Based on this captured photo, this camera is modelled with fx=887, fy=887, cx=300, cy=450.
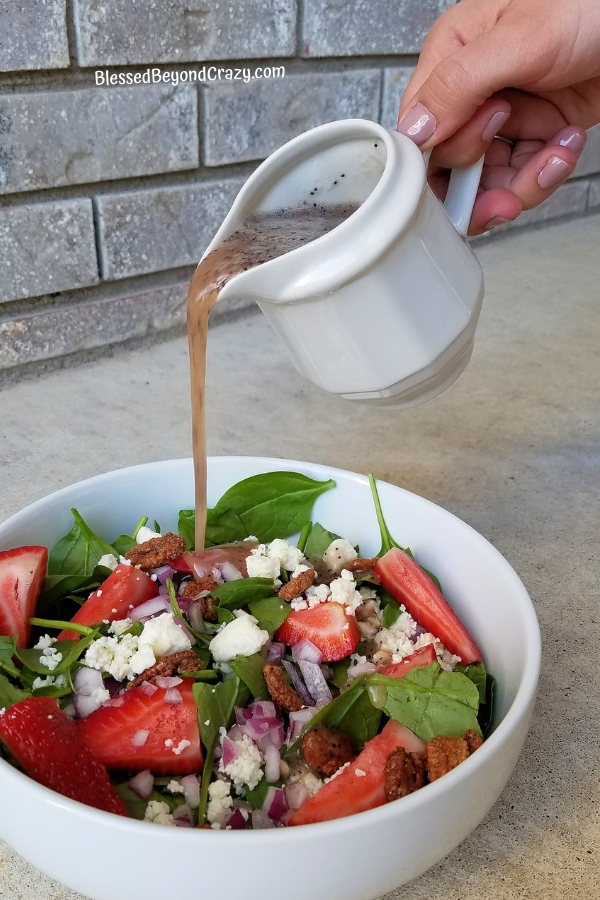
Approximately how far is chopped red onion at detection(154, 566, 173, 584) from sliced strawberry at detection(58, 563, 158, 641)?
0.01 metres

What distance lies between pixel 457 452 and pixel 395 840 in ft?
2.77

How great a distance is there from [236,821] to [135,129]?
4.36 ft

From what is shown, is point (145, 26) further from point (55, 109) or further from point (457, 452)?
point (457, 452)

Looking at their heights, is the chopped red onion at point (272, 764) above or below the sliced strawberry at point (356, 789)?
below

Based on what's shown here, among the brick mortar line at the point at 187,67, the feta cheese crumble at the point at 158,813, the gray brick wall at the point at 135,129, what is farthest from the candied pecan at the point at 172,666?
the brick mortar line at the point at 187,67

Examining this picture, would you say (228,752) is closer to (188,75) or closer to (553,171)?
(553,171)

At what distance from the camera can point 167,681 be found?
0.68 m

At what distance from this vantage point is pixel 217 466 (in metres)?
0.92

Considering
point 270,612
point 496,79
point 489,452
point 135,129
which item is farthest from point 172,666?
point 135,129

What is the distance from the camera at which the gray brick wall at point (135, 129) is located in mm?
1472

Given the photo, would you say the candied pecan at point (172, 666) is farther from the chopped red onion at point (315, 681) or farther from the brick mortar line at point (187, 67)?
the brick mortar line at point (187, 67)

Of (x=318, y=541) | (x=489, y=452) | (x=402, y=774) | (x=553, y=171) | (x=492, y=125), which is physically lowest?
(x=489, y=452)

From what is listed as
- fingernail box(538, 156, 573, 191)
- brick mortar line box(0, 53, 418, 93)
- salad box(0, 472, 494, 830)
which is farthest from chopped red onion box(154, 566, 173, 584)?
brick mortar line box(0, 53, 418, 93)

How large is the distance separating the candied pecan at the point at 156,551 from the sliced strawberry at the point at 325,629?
121 millimetres
